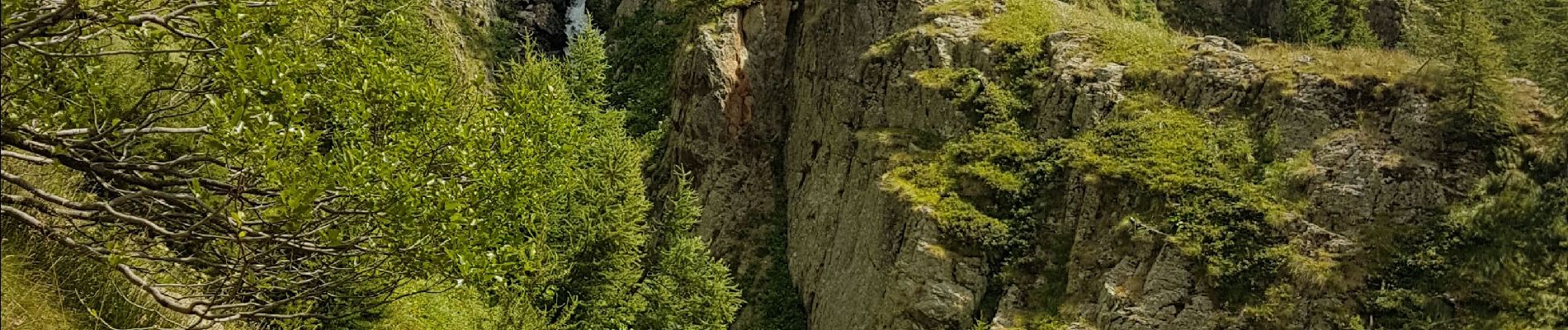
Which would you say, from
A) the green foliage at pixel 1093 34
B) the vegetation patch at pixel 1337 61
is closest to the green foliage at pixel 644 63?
the green foliage at pixel 1093 34

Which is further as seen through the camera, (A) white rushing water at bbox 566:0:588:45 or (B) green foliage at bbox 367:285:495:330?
(A) white rushing water at bbox 566:0:588:45

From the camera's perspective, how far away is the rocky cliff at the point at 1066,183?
1741 cm

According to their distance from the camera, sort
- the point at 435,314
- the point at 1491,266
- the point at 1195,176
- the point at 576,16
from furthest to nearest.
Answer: the point at 576,16 < the point at 1195,176 < the point at 1491,266 < the point at 435,314

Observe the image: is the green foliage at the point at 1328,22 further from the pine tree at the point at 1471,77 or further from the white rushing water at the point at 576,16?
the white rushing water at the point at 576,16

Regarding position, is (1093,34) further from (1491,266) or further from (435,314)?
(435,314)

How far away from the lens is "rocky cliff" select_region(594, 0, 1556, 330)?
17406mm

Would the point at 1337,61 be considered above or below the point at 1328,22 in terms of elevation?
above

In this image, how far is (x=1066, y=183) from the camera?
69.3 ft

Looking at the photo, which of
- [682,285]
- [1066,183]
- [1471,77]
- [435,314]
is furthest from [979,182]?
[435,314]

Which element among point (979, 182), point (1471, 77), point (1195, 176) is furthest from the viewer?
point (979, 182)

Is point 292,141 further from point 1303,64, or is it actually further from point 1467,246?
point 1303,64

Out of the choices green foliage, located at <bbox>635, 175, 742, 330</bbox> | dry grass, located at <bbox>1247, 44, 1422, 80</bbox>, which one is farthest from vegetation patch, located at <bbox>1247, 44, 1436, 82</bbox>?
green foliage, located at <bbox>635, 175, 742, 330</bbox>

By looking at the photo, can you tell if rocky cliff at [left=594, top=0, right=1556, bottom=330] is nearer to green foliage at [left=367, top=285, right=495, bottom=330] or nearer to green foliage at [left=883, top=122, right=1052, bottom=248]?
green foliage at [left=883, top=122, right=1052, bottom=248]

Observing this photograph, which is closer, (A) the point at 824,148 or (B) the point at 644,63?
(A) the point at 824,148
